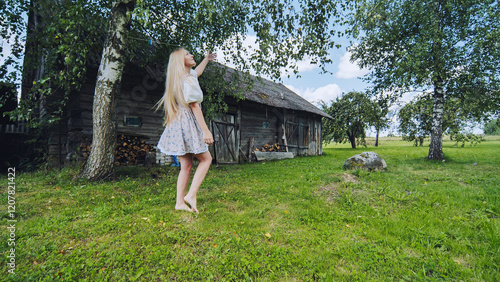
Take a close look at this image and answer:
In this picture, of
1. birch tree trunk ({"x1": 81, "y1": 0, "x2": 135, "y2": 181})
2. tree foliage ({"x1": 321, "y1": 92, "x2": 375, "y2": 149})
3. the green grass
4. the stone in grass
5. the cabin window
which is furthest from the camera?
tree foliage ({"x1": 321, "y1": 92, "x2": 375, "y2": 149})

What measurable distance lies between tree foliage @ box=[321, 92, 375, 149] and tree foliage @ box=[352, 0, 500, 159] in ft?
39.1

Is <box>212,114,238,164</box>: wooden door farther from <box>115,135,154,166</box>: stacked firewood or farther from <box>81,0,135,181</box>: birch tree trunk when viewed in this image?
<box>81,0,135,181</box>: birch tree trunk

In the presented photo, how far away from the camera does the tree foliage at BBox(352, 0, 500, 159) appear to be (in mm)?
8211

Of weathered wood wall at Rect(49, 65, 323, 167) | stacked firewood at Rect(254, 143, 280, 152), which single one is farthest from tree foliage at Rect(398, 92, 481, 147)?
weathered wood wall at Rect(49, 65, 323, 167)

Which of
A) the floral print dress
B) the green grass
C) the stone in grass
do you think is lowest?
the green grass

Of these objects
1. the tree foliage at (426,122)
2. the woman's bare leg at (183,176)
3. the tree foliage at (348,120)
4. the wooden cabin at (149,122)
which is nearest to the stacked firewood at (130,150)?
the wooden cabin at (149,122)

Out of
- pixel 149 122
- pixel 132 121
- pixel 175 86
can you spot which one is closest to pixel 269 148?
pixel 149 122

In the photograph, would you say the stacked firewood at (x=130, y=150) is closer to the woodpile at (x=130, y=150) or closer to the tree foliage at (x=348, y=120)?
the woodpile at (x=130, y=150)

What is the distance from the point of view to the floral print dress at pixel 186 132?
9.24ft

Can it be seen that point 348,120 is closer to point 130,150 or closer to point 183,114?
point 130,150

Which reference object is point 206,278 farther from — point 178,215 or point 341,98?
point 341,98

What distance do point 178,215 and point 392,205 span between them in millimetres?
3433

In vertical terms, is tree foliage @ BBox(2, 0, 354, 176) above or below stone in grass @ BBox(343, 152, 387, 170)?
above

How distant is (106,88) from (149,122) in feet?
10.2
